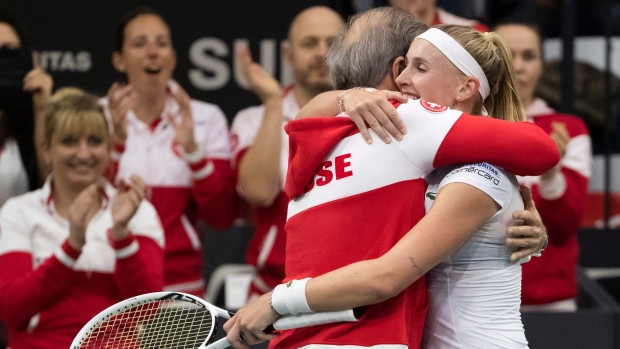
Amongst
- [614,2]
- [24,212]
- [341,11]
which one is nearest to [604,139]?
[614,2]

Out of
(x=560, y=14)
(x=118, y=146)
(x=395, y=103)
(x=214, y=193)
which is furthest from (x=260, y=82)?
(x=395, y=103)

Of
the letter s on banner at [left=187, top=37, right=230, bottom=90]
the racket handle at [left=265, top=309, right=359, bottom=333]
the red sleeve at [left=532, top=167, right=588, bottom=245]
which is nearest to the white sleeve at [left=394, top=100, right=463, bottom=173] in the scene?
the racket handle at [left=265, top=309, right=359, bottom=333]

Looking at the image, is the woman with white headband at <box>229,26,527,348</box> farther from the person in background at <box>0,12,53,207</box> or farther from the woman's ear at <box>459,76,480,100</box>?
the person in background at <box>0,12,53,207</box>

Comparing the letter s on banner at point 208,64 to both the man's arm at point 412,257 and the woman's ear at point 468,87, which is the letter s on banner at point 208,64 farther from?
the man's arm at point 412,257

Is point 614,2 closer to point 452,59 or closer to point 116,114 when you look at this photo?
point 116,114

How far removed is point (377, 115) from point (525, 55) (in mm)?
2325

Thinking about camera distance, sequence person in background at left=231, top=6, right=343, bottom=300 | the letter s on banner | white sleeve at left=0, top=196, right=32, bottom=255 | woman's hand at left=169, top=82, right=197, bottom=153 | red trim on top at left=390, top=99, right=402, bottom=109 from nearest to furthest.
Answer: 1. red trim on top at left=390, top=99, right=402, bottom=109
2. white sleeve at left=0, top=196, right=32, bottom=255
3. person in background at left=231, top=6, right=343, bottom=300
4. woman's hand at left=169, top=82, right=197, bottom=153
5. the letter s on banner

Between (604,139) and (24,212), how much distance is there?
2.90 meters

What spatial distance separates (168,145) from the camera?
4.42 metres

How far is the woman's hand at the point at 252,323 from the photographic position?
90.1 inches

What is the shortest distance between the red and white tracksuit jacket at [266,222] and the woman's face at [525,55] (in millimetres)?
934

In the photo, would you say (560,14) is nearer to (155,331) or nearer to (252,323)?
(155,331)

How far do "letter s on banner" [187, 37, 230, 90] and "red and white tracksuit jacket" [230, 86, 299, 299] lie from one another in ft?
2.21

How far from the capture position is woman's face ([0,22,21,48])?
444 cm
